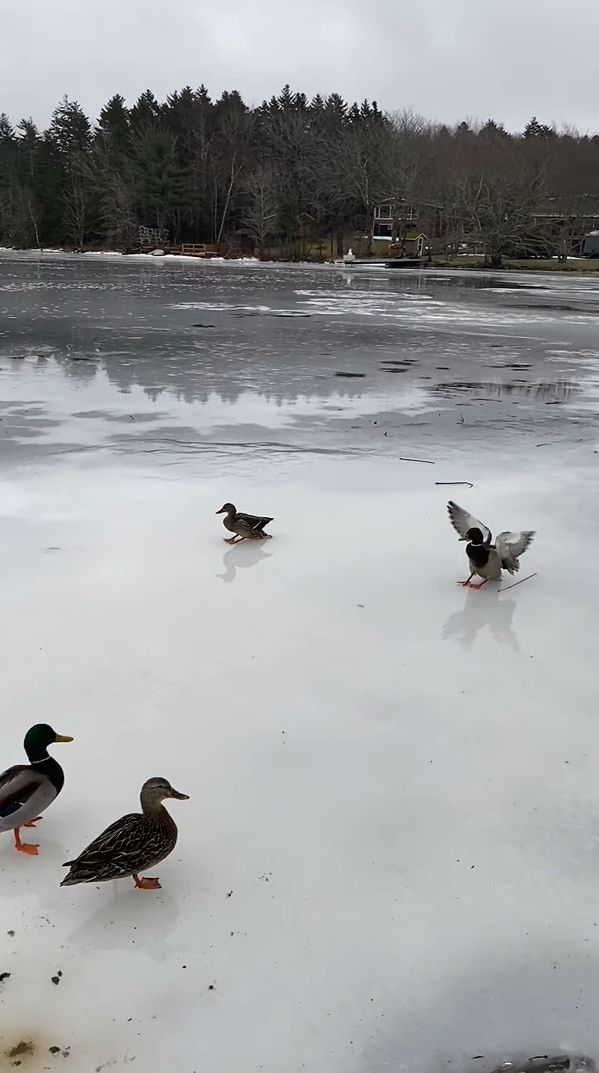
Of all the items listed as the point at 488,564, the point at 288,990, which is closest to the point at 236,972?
the point at 288,990

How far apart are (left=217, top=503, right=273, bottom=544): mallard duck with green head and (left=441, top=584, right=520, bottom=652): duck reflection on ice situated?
141cm

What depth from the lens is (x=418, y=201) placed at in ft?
193

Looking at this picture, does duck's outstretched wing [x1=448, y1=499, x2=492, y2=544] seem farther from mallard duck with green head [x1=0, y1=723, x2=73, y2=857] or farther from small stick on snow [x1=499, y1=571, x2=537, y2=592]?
mallard duck with green head [x1=0, y1=723, x2=73, y2=857]

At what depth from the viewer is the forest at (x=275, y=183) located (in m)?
57.2

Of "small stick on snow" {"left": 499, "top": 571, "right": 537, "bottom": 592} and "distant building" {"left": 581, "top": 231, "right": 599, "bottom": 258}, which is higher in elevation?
"distant building" {"left": 581, "top": 231, "right": 599, "bottom": 258}

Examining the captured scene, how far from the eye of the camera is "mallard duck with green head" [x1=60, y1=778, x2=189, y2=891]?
2465 millimetres

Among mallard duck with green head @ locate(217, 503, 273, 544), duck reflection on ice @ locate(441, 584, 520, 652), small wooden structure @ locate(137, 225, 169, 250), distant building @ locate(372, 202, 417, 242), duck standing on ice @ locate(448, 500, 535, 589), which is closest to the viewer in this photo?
duck reflection on ice @ locate(441, 584, 520, 652)

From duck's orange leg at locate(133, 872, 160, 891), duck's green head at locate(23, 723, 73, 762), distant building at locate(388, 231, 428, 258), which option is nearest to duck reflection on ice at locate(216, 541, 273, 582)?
duck's green head at locate(23, 723, 73, 762)

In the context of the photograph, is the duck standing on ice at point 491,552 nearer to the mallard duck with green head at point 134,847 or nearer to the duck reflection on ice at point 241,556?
the duck reflection on ice at point 241,556

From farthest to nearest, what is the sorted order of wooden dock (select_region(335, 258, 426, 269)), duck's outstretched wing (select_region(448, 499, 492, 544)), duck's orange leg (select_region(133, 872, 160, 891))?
wooden dock (select_region(335, 258, 426, 269))
duck's outstretched wing (select_region(448, 499, 492, 544))
duck's orange leg (select_region(133, 872, 160, 891))

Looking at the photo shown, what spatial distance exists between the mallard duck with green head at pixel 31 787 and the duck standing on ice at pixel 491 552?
2730 millimetres

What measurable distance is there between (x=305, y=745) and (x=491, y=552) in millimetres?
2003

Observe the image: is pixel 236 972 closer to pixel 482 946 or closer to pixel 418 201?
pixel 482 946

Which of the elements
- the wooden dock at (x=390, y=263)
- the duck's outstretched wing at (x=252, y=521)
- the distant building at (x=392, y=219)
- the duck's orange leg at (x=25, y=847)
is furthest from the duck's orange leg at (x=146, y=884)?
the distant building at (x=392, y=219)
